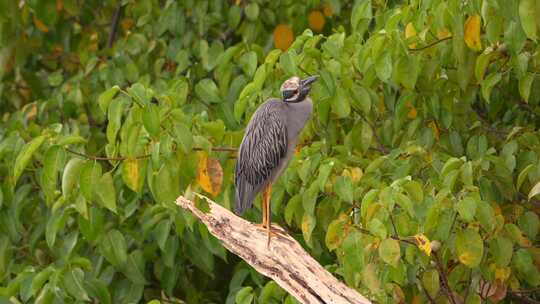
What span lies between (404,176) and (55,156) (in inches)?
49.8

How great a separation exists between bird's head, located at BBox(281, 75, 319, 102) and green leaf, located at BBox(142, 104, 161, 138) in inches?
19.2

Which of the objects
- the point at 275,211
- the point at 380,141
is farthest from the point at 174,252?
the point at 380,141

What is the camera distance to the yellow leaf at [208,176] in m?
4.16

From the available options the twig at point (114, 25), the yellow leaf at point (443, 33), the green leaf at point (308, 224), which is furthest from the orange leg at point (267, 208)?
the twig at point (114, 25)

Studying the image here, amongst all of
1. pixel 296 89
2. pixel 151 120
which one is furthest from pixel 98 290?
pixel 296 89

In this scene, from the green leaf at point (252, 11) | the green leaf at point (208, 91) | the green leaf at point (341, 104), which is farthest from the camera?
the green leaf at point (252, 11)

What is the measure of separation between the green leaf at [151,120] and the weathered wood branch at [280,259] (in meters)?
0.33

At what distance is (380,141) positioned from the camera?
4.77 m

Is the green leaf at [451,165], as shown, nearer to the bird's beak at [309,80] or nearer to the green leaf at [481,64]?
the green leaf at [481,64]

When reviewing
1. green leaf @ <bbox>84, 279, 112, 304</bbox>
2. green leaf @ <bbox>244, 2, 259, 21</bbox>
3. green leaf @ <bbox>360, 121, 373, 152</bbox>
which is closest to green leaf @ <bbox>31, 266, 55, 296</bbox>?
green leaf @ <bbox>84, 279, 112, 304</bbox>

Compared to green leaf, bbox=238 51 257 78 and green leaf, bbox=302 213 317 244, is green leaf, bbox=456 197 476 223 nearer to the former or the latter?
green leaf, bbox=302 213 317 244

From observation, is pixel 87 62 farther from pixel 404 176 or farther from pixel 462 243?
pixel 462 243

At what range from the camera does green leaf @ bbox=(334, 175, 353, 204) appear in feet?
13.5

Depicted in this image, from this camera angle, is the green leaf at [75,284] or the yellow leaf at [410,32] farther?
the green leaf at [75,284]
